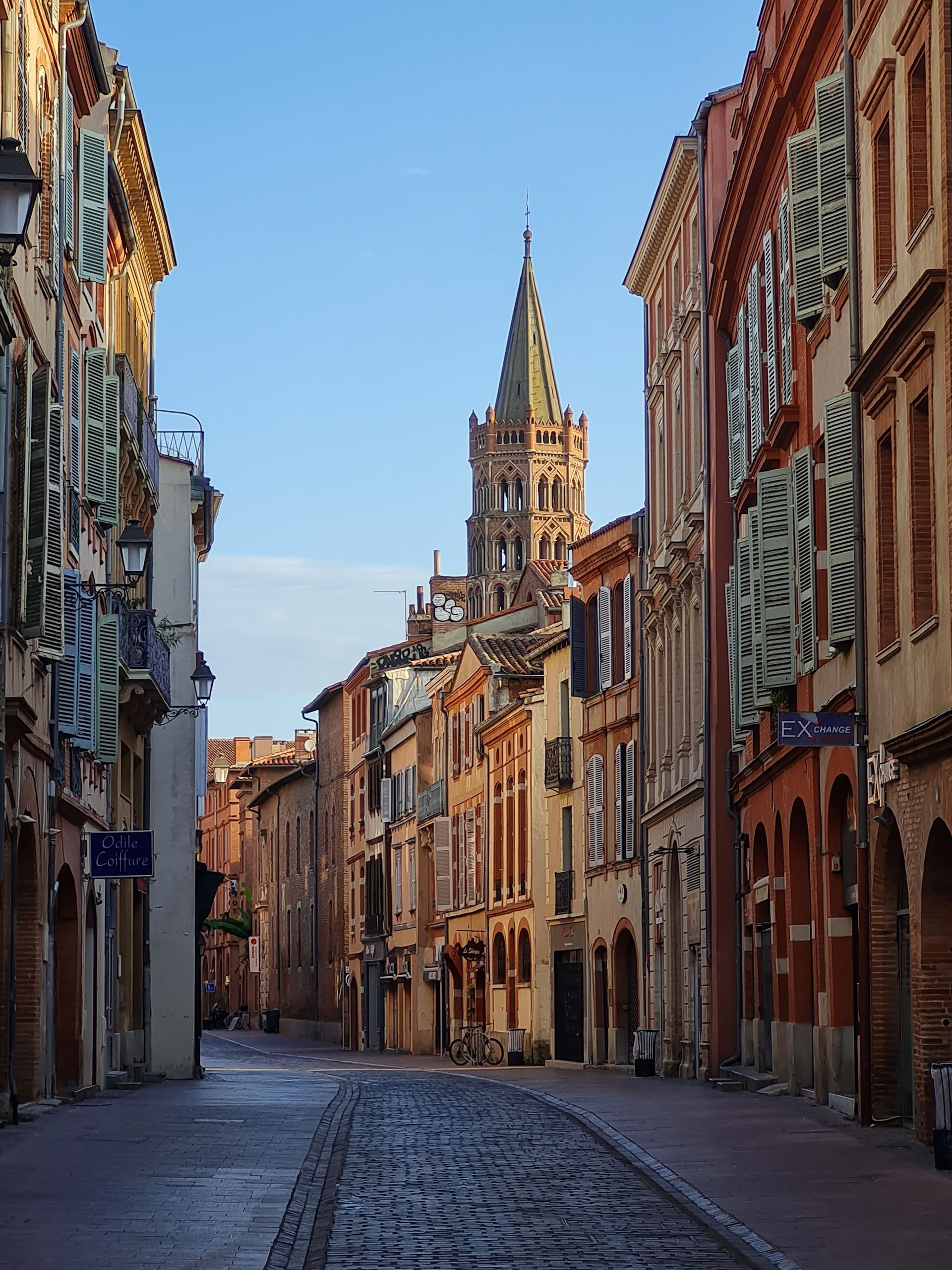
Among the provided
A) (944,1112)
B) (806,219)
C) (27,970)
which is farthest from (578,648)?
(944,1112)

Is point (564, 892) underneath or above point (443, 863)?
underneath

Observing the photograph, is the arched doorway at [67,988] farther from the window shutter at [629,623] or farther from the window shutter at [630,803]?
the window shutter at [629,623]

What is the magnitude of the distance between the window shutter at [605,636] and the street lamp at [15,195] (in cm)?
3180

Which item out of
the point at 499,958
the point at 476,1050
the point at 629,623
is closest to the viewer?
the point at 629,623

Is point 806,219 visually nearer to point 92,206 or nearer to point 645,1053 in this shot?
point 92,206

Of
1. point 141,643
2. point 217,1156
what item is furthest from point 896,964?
point 141,643

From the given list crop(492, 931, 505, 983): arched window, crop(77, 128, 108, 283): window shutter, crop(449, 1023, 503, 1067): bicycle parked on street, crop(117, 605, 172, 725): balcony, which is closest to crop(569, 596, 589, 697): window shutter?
crop(449, 1023, 503, 1067): bicycle parked on street

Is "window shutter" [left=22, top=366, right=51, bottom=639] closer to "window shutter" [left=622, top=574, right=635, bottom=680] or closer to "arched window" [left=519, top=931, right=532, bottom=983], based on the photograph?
"window shutter" [left=622, top=574, right=635, bottom=680]

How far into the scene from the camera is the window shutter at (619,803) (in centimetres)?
4376

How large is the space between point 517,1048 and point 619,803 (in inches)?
352

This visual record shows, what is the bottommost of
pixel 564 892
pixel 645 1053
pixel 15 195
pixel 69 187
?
pixel 645 1053

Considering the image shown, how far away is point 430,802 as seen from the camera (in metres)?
66.7

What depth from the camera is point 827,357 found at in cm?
2348

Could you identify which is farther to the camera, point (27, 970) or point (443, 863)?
point (443, 863)
